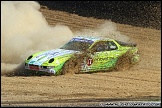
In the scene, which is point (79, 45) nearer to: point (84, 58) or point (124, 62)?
point (84, 58)

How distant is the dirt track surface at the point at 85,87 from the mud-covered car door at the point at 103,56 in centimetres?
23

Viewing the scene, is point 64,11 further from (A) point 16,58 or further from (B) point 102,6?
(A) point 16,58

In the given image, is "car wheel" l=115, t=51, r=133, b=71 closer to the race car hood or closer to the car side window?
the car side window

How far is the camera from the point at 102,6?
31.4 m

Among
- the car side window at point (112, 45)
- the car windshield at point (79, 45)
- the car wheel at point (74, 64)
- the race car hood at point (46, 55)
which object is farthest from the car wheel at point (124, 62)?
the race car hood at point (46, 55)

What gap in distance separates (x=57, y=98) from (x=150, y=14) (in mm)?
19619

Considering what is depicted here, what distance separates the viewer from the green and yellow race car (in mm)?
13820

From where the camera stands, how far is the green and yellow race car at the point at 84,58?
45.3 ft

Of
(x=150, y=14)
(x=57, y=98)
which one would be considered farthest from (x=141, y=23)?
(x=57, y=98)

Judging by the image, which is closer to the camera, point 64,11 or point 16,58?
point 16,58

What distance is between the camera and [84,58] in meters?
14.5

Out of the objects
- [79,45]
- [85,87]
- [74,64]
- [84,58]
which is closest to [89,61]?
[84,58]

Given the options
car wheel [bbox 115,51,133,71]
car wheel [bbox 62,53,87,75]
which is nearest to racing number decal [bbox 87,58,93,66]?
car wheel [bbox 62,53,87,75]

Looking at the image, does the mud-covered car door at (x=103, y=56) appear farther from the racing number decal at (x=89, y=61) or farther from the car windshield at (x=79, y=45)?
the car windshield at (x=79, y=45)
